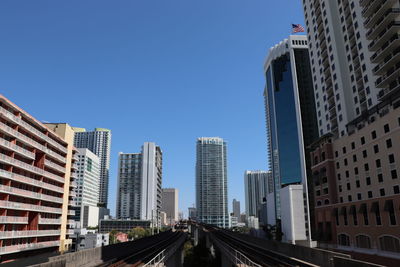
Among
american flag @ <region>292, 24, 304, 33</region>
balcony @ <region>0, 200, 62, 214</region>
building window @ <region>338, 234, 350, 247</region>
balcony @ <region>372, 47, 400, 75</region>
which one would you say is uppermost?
american flag @ <region>292, 24, 304, 33</region>

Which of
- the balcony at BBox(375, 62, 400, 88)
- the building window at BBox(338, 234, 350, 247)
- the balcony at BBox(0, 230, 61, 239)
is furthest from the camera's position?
the building window at BBox(338, 234, 350, 247)

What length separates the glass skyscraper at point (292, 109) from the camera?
159 meters

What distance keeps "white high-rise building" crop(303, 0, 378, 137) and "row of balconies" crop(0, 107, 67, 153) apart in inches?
2950

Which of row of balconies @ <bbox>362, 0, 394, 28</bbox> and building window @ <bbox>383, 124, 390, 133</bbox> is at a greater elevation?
row of balconies @ <bbox>362, 0, 394, 28</bbox>

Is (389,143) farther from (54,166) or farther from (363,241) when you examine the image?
(54,166)

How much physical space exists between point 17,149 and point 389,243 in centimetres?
7305

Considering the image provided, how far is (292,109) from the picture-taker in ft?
539

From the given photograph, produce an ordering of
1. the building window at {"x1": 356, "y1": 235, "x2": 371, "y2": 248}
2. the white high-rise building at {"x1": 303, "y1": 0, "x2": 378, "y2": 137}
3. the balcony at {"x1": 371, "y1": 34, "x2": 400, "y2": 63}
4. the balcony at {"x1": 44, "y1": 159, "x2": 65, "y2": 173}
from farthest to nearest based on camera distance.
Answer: the white high-rise building at {"x1": 303, "y1": 0, "x2": 378, "y2": 137} → the balcony at {"x1": 44, "y1": 159, "x2": 65, "y2": 173} → the balcony at {"x1": 371, "y1": 34, "x2": 400, "y2": 63} → the building window at {"x1": 356, "y1": 235, "x2": 371, "y2": 248}

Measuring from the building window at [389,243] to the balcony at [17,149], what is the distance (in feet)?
238

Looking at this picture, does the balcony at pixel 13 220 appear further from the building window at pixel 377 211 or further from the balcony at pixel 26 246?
the building window at pixel 377 211

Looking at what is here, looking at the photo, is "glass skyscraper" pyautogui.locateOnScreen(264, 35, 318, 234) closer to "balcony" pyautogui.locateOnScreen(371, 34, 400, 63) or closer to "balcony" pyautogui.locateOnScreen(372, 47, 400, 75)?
"balcony" pyautogui.locateOnScreen(372, 47, 400, 75)

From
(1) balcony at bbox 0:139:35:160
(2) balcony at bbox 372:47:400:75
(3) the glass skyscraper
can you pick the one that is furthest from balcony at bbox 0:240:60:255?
(3) the glass skyscraper

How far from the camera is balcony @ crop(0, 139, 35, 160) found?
198ft

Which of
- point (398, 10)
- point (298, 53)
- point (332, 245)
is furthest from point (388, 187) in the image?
point (298, 53)
